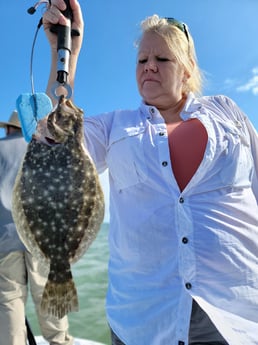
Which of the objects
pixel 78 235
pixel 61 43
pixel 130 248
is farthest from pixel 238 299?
pixel 61 43

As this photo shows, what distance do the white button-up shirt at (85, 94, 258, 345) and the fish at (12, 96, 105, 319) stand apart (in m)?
0.35

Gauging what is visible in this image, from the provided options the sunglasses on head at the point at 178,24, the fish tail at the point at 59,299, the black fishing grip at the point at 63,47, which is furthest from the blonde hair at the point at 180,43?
the fish tail at the point at 59,299

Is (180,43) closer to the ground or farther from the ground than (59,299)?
farther from the ground

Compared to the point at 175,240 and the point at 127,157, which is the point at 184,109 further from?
the point at 175,240

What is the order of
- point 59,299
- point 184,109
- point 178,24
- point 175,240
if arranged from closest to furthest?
point 59,299
point 175,240
point 184,109
point 178,24

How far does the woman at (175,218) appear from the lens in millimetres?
1704

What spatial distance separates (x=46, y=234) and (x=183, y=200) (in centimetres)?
65

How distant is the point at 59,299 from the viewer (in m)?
1.46

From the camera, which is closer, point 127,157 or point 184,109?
point 127,157

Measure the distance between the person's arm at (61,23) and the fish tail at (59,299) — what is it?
30.2 inches

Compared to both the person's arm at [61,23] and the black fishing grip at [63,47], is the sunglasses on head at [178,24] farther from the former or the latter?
the black fishing grip at [63,47]

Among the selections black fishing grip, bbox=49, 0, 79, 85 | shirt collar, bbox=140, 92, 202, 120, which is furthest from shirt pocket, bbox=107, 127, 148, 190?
black fishing grip, bbox=49, 0, 79, 85

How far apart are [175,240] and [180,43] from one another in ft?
3.90

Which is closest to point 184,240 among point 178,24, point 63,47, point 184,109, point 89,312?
point 184,109
